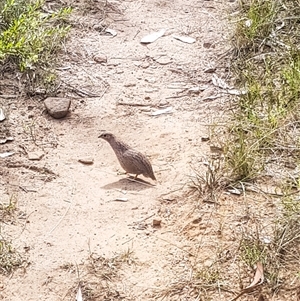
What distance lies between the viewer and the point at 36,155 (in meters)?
5.22

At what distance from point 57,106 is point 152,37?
63.4 inches

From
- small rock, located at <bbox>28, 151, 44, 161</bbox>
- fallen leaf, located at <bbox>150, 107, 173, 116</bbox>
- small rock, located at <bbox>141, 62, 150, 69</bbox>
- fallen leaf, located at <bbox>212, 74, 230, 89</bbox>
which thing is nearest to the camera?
small rock, located at <bbox>28, 151, 44, 161</bbox>

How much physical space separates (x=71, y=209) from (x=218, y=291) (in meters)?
1.25

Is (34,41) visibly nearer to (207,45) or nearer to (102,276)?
(207,45)

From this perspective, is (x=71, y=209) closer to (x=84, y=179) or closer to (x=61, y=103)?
(x=84, y=179)

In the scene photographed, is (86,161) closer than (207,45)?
Yes

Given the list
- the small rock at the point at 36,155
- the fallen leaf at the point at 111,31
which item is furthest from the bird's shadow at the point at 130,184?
the fallen leaf at the point at 111,31

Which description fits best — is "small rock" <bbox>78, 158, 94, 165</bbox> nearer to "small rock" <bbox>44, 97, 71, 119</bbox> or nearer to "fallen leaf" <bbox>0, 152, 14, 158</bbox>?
"fallen leaf" <bbox>0, 152, 14, 158</bbox>

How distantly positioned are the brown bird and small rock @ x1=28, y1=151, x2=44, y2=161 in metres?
0.55

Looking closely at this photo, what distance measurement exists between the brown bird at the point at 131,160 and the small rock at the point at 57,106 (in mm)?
735

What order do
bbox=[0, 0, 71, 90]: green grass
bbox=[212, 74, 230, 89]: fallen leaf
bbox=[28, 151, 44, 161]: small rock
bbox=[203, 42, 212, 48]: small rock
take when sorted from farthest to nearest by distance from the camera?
1. bbox=[203, 42, 212, 48]: small rock
2. bbox=[212, 74, 230, 89]: fallen leaf
3. bbox=[0, 0, 71, 90]: green grass
4. bbox=[28, 151, 44, 161]: small rock

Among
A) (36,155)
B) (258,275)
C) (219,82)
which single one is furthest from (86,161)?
(258,275)

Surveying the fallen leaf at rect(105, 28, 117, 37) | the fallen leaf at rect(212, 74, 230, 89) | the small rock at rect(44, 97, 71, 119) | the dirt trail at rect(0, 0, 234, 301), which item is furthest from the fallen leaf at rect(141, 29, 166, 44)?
the small rock at rect(44, 97, 71, 119)

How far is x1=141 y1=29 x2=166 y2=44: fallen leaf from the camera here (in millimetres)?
6851
